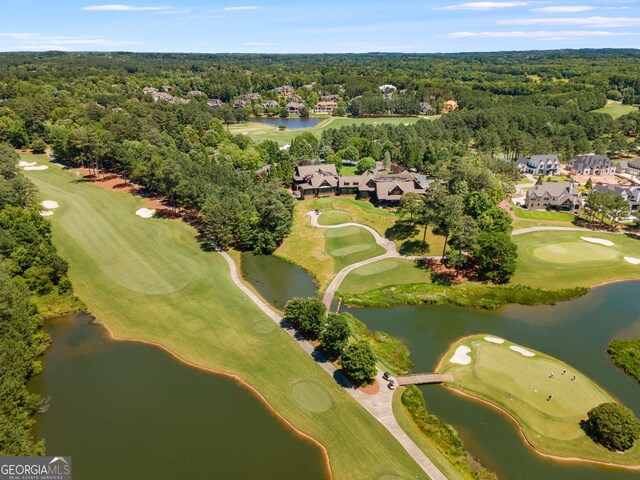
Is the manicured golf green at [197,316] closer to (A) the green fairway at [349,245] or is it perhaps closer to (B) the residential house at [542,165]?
(A) the green fairway at [349,245]

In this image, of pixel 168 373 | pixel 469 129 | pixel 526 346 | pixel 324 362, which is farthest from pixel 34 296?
pixel 469 129

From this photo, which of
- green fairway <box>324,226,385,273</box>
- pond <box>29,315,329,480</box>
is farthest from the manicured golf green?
green fairway <box>324,226,385,273</box>

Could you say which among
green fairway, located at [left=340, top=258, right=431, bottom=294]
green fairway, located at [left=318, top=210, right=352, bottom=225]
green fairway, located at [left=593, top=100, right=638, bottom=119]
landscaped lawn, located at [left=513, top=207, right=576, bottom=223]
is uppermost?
green fairway, located at [left=593, top=100, right=638, bottom=119]

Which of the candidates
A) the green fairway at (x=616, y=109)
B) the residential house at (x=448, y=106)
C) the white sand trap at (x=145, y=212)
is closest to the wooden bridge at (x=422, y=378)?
the white sand trap at (x=145, y=212)

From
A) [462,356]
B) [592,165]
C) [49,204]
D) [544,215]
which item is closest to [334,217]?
[462,356]

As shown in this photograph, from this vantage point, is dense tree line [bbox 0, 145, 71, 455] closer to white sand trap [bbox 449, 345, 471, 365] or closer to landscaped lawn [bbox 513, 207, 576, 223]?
white sand trap [bbox 449, 345, 471, 365]
